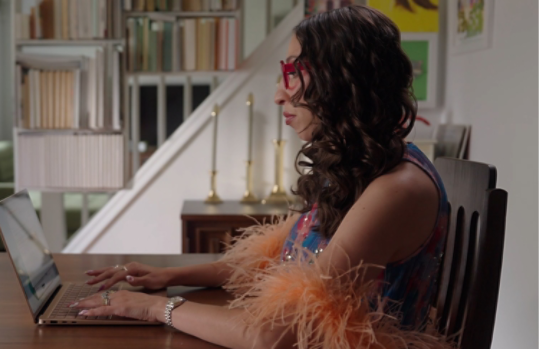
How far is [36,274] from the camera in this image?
127 centimetres

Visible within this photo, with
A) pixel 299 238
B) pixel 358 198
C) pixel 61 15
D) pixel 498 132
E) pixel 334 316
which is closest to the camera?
pixel 334 316

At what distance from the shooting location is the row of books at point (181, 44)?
3.22 m

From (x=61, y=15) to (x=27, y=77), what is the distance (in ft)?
1.15

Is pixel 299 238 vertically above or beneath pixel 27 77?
beneath

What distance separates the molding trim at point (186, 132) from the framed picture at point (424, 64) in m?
0.60

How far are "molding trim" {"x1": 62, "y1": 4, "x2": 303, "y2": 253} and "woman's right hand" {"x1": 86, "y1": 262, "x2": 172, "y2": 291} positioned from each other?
1.84 metres

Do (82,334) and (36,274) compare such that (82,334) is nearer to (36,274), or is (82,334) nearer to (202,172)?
(36,274)

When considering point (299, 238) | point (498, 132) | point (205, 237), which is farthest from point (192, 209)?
point (299, 238)

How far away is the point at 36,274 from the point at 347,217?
63 cm

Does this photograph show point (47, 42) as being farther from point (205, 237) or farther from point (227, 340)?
point (227, 340)

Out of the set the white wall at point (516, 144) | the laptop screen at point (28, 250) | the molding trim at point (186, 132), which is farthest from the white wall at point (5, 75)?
the laptop screen at point (28, 250)

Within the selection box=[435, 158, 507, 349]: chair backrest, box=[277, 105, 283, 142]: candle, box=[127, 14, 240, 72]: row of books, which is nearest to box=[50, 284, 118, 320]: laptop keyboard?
box=[435, 158, 507, 349]: chair backrest

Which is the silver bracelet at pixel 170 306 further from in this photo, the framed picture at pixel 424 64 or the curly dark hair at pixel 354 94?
the framed picture at pixel 424 64

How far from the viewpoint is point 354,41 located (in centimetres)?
118
